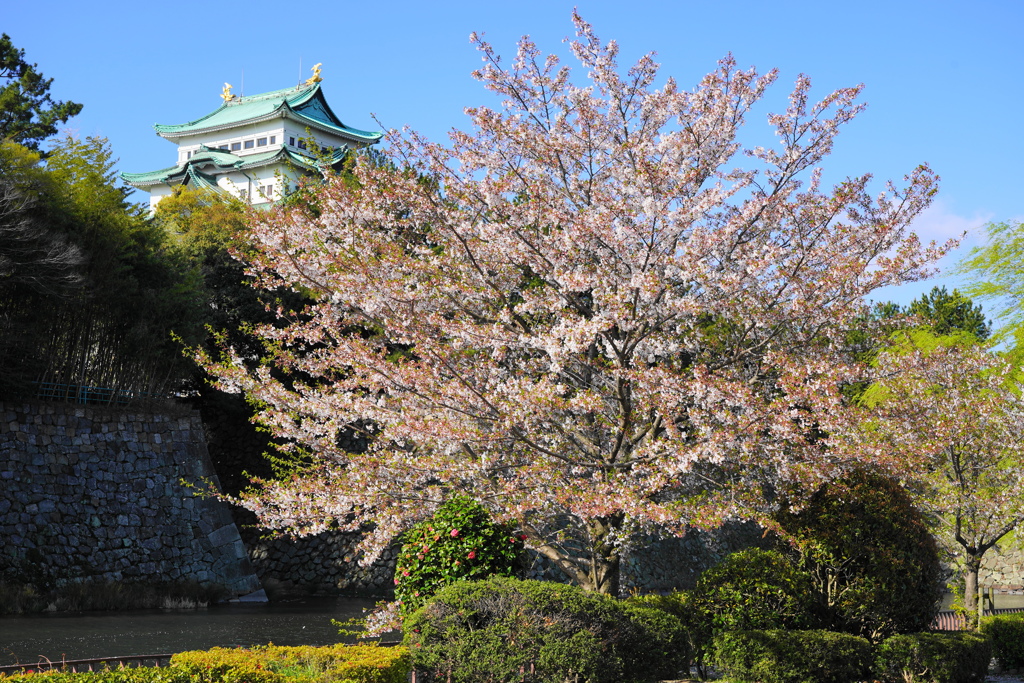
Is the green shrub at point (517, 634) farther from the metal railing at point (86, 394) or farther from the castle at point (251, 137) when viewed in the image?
the castle at point (251, 137)

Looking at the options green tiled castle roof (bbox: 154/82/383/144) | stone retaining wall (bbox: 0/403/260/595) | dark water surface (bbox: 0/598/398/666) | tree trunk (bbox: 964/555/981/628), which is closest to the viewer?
dark water surface (bbox: 0/598/398/666)

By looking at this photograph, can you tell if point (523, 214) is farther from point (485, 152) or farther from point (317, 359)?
point (317, 359)

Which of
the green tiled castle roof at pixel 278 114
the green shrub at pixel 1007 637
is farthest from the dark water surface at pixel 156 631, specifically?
the green tiled castle roof at pixel 278 114

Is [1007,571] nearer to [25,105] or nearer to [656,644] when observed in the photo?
[656,644]

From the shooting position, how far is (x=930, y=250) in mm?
8289

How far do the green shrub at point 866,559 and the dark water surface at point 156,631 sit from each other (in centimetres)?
808

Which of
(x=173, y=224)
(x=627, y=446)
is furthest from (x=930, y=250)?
(x=173, y=224)

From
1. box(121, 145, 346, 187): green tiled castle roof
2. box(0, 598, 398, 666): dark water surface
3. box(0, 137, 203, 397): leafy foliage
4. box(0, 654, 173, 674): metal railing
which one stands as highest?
box(121, 145, 346, 187): green tiled castle roof

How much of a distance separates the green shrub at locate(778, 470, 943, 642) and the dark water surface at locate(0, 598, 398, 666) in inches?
318

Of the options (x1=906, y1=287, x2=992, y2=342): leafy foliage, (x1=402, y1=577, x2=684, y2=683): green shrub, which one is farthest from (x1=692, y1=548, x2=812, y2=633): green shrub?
(x1=906, y1=287, x2=992, y2=342): leafy foliage

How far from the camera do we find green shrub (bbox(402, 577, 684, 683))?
684 cm

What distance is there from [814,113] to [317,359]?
6567mm

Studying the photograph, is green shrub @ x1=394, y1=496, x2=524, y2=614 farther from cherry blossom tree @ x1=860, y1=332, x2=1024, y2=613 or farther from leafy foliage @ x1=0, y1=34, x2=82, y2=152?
leafy foliage @ x1=0, y1=34, x2=82, y2=152

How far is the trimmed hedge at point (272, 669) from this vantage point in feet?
18.2
